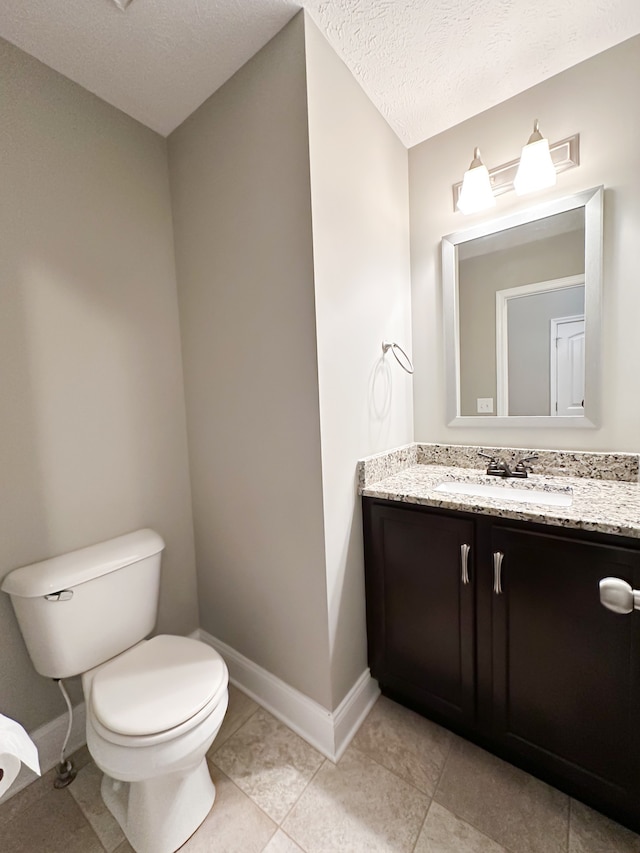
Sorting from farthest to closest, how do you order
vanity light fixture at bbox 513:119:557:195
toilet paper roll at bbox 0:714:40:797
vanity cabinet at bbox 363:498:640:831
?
vanity light fixture at bbox 513:119:557:195 < vanity cabinet at bbox 363:498:640:831 < toilet paper roll at bbox 0:714:40:797

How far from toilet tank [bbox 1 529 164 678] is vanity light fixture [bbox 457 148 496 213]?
6.33ft

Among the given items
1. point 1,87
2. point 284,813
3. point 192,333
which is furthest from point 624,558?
point 1,87

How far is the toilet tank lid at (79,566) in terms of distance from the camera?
1085 millimetres

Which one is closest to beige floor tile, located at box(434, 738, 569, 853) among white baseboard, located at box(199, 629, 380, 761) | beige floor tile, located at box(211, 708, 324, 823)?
white baseboard, located at box(199, 629, 380, 761)

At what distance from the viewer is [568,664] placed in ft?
3.25

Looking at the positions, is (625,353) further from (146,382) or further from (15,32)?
(15,32)

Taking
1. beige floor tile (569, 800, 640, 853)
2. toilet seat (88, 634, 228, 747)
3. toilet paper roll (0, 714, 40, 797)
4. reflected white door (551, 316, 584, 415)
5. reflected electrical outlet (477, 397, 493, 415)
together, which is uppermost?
reflected white door (551, 316, 584, 415)

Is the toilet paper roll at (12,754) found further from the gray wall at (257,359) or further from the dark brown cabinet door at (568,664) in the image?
the dark brown cabinet door at (568,664)

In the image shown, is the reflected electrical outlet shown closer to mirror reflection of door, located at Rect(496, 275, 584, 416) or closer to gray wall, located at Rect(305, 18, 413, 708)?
mirror reflection of door, located at Rect(496, 275, 584, 416)

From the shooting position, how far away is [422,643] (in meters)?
1.26

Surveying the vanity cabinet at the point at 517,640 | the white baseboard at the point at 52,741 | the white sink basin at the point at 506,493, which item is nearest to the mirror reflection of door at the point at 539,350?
the white sink basin at the point at 506,493

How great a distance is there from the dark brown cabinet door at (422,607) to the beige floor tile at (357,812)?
0.86ft

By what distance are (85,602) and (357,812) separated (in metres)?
1.09

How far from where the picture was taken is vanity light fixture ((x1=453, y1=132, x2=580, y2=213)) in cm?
131
